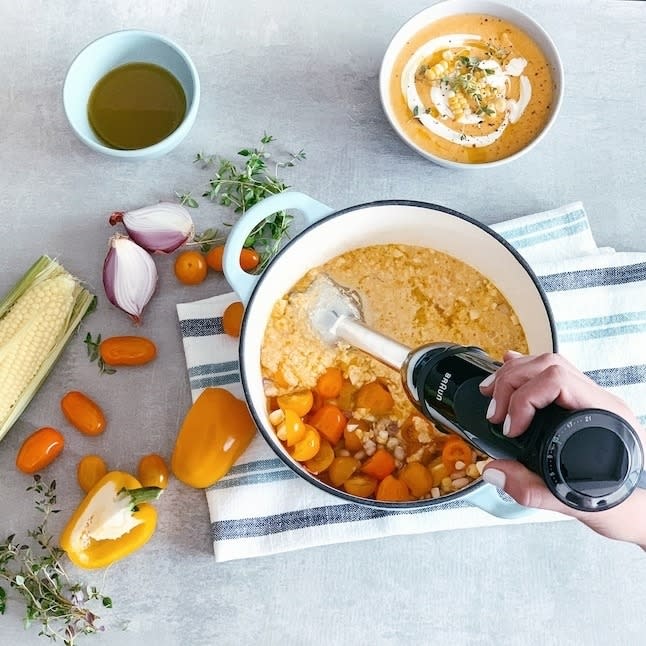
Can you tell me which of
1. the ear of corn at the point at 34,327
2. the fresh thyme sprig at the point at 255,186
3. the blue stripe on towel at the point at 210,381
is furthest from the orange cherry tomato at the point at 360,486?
the ear of corn at the point at 34,327

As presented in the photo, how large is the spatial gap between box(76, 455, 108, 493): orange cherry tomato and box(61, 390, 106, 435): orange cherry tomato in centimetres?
4

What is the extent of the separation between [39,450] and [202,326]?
0.29m

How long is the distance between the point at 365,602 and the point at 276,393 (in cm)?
34

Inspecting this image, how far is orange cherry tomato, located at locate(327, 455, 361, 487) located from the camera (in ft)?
3.66

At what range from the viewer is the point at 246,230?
1.02m

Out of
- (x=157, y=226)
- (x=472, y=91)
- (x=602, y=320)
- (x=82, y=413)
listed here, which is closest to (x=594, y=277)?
(x=602, y=320)

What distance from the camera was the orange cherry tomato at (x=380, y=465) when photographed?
1.11m

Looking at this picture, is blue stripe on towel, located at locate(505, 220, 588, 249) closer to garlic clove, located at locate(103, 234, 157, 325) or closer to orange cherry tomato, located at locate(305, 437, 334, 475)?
orange cherry tomato, located at locate(305, 437, 334, 475)

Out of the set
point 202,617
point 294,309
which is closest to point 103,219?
point 294,309

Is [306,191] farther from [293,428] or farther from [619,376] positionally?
[619,376]

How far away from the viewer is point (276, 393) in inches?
44.1

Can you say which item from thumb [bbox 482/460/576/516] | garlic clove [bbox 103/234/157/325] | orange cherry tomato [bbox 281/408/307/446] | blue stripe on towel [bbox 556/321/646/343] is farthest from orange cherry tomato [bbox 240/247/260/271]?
thumb [bbox 482/460/576/516]

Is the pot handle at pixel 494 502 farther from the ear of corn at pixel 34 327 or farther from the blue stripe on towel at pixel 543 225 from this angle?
the ear of corn at pixel 34 327

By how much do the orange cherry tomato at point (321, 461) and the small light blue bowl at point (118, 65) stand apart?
490 mm
